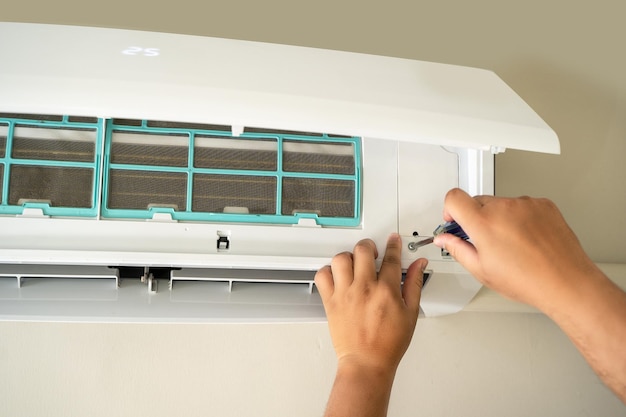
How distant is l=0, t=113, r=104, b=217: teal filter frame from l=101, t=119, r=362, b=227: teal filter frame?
0.07 ft

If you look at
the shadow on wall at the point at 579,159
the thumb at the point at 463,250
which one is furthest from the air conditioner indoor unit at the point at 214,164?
→ the shadow on wall at the point at 579,159

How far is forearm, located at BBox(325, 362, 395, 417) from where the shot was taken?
0.72 meters

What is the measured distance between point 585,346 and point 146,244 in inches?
24.4

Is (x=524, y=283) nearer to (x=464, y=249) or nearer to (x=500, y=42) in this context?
(x=464, y=249)

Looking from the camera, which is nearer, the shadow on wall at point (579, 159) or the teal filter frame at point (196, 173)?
the teal filter frame at point (196, 173)

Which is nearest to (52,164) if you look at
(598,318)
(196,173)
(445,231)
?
(196,173)

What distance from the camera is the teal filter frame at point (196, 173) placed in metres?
0.79

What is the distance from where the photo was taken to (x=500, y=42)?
1.17 meters

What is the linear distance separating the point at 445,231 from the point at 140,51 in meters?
0.51

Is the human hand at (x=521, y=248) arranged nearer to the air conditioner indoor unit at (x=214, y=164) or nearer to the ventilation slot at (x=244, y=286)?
the air conditioner indoor unit at (x=214, y=164)

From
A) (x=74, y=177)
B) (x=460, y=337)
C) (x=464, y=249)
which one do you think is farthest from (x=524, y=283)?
(x=74, y=177)

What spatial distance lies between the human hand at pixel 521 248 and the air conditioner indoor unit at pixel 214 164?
9cm

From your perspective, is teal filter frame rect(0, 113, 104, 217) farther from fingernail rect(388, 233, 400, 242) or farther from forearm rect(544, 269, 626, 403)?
forearm rect(544, 269, 626, 403)

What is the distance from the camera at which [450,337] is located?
1.12 meters
